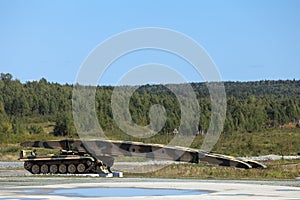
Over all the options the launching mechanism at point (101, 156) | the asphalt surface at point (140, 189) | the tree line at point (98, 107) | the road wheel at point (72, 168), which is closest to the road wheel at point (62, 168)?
the launching mechanism at point (101, 156)

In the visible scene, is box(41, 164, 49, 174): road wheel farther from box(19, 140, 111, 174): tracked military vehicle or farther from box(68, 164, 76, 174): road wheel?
box(68, 164, 76, 174): road wheel

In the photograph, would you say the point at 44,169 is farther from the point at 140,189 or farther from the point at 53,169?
the point at 140,189

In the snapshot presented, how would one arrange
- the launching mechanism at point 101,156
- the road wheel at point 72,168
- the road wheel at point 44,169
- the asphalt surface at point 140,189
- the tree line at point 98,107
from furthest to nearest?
1. the tree line at point 98,107
2. the road wheel at point 44,169
3. the road wheel at point 72,168
4. the launching mechanism at point 101,156
5. the asphalt surface at point 140,189

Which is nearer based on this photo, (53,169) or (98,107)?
(53,169)

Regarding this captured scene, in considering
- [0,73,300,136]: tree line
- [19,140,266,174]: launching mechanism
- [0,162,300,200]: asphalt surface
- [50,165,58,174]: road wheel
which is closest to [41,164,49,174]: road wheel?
[19,140,266,174]: launching mechanism

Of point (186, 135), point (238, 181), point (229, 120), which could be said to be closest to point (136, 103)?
point (186, 135)

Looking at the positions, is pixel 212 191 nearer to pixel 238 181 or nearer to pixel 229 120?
pixel 238 181

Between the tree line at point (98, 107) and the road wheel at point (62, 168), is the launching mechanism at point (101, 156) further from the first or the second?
the tree line at point (98, 107)

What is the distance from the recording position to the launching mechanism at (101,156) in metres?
40.2

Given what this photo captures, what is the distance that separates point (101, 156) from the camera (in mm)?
40312

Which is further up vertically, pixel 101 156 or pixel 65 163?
pixel 101 156

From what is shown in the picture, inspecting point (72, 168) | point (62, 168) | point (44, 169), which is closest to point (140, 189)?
point (72, 168)

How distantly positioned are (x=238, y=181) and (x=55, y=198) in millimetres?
10569

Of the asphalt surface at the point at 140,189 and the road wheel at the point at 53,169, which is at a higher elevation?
the road wheel at the point at 53,169
